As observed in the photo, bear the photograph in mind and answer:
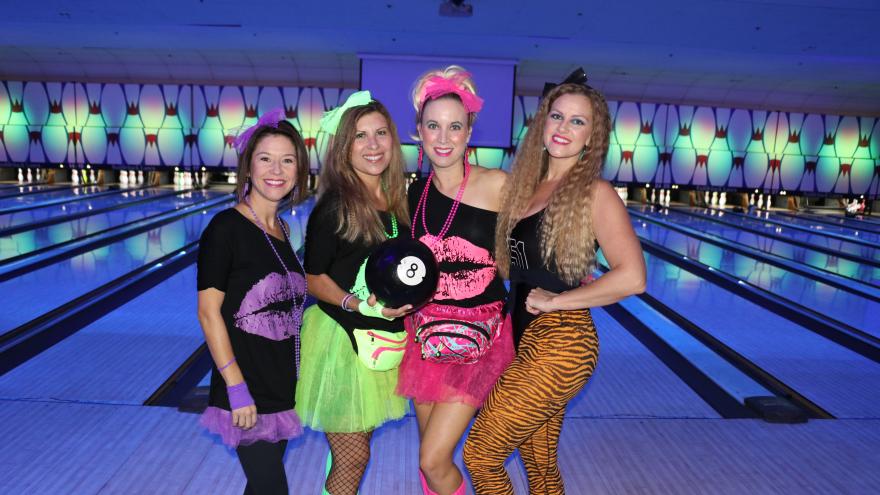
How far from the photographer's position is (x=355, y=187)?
1551 mm

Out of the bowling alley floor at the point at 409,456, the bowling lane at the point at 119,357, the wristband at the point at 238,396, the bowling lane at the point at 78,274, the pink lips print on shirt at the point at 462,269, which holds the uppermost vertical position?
the pink lips print on shirt at the point at 462,269

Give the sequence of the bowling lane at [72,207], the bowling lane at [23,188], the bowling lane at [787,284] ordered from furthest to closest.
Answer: the bowling lane at [23,188]
the bowling lane at [72,207]
the bowling lane at [787,284]

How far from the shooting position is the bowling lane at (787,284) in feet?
14.0

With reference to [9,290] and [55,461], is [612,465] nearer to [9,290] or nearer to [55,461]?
[55,461]

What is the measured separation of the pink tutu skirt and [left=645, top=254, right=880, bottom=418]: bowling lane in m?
1.88

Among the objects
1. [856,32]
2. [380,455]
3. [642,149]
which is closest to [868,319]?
[380,455]

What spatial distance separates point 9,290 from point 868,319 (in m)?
5.63

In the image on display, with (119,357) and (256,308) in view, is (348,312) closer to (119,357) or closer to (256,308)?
(256,308)

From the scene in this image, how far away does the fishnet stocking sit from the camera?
61.4 inches

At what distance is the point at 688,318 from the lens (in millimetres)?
4016

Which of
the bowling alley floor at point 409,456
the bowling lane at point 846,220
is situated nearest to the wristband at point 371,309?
the bowling alley floor at point 409,456

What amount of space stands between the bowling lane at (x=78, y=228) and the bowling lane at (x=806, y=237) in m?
8.02

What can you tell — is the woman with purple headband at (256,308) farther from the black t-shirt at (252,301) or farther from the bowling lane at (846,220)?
the bowling lane at (846,220)

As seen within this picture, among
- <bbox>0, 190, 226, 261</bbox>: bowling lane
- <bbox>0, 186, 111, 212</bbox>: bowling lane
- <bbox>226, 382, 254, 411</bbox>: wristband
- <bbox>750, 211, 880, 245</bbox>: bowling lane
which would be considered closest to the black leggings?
<bbox>226, 382, 254, 411</bbox>: wristband
